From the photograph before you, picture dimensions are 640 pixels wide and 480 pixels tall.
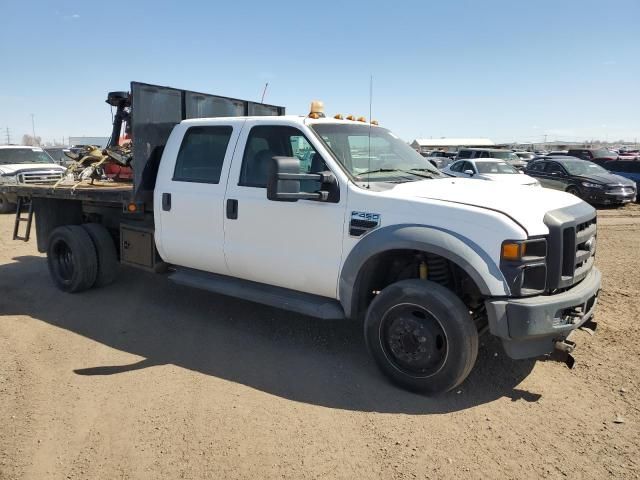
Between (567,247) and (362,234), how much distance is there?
1442 millimetres

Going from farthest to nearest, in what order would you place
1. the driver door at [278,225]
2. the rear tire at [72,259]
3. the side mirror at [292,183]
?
the rear tire at [72,259]
the driver door at [278,225]
the side mirror at [292,183]

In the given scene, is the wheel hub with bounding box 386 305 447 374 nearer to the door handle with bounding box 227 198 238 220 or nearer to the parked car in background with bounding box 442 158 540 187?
the door handle with bounding box 227 198 238 220

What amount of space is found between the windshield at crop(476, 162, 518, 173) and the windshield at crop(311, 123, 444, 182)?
11.7 metres

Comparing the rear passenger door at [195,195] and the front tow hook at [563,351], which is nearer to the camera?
the front tow hook at [563,351]

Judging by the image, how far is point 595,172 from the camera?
16.6 metres

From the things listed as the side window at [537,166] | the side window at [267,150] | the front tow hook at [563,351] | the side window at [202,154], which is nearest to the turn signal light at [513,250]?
the front tow hook at [563,351]

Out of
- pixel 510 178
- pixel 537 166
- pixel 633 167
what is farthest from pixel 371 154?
pixel 633 167

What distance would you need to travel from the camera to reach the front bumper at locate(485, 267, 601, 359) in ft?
11.1

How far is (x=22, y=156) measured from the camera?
593 inches

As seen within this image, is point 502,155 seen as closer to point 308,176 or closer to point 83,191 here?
point 83,191

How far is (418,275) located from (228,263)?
1765mm

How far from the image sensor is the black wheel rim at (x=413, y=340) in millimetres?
3695

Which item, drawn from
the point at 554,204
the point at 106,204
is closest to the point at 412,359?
the point at 554,204

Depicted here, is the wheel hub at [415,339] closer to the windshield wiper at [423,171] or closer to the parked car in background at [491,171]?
the windshield wiper at [423,171]
